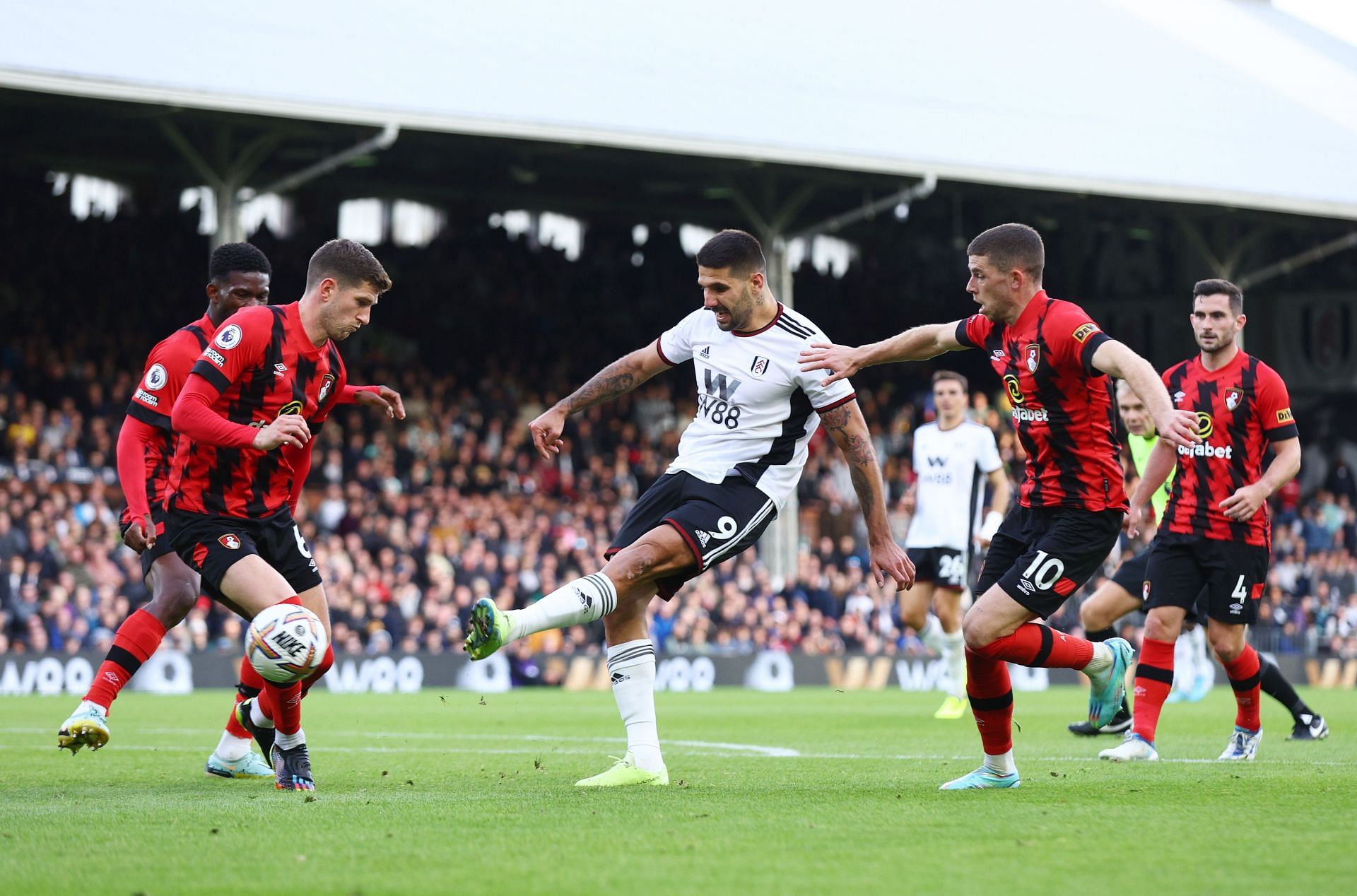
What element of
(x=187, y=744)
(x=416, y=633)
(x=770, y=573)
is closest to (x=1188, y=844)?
(x=187, y=744)

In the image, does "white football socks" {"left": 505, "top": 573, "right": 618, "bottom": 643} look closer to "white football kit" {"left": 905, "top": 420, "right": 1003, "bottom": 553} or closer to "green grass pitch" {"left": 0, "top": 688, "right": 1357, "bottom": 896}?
"green grass pitch" {"left": 0, "top": 688, "right": 1357, "bottom": 896}

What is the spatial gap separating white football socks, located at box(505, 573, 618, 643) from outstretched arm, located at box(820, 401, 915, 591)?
118cm

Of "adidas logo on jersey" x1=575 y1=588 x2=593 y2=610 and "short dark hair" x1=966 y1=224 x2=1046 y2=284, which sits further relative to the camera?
"short dark hair" x1=966 y1=224 x2=1046 y2=284

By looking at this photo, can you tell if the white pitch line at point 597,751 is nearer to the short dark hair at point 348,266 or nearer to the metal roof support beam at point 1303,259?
the short dark hair at point 348,266

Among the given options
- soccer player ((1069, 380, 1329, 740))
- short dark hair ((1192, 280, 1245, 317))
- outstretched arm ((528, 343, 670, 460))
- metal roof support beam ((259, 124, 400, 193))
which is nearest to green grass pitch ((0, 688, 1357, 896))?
soccer player ((1069, 380, 1329, 740))

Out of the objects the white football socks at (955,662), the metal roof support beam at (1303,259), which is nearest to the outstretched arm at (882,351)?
the white football socks at (955,662)

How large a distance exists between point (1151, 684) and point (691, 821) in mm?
3674

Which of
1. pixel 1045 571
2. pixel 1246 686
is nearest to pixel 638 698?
pixel 1045 571

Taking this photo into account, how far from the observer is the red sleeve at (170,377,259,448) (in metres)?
6.80

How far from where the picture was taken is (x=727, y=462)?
736 centimetres

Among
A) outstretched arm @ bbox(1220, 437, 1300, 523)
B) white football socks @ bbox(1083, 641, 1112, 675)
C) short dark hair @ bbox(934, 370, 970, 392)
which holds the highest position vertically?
short dark hair @ bbox(934, 370, 970, 392)

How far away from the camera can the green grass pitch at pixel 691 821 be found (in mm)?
4586

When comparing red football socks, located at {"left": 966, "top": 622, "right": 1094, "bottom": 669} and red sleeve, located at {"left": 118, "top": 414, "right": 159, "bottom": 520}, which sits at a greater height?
red sleeve, located at {"left": 118, "top": 414, "right": 159, "bottom": 520}

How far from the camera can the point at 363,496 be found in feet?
74.1
